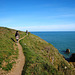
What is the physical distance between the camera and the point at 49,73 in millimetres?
13156

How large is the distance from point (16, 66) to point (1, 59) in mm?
3306

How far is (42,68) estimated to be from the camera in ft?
45.4

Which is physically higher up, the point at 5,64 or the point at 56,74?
the point at 5,64

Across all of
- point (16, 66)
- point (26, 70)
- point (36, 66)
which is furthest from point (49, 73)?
point (16, 66)

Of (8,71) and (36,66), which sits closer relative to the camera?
(8,71)

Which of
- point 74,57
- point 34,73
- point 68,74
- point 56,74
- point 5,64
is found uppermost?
point 5,64

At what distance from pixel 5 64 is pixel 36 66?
589 centimetres

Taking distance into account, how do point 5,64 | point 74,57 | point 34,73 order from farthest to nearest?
point 74,57, point 5,64, point 34,73

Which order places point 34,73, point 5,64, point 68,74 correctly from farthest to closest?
point 68,74, point 5,64, point 34,73

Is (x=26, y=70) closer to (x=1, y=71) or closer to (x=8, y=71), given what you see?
(x=8, y=71)

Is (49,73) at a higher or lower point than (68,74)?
higher

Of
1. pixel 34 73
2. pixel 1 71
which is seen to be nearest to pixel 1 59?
pixel 1 71

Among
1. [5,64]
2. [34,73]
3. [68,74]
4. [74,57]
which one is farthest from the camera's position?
[74,57]

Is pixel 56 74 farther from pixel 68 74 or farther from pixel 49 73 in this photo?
pixel 68 74
